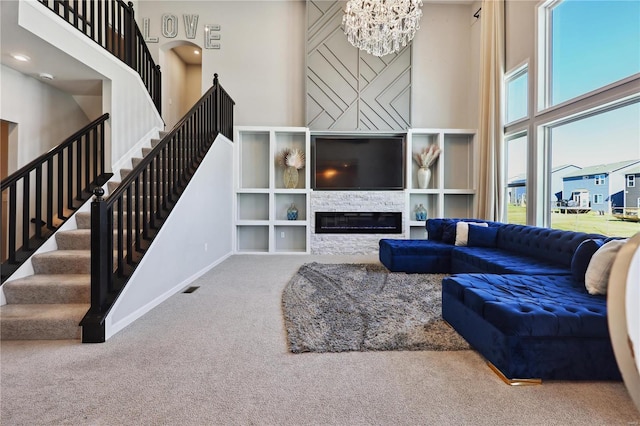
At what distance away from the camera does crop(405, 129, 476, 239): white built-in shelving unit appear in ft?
21.7

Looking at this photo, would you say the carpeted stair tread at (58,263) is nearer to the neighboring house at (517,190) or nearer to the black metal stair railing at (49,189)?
the black metal stair railing at (49,189)

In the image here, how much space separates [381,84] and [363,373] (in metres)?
5.82

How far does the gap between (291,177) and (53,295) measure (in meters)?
4.24

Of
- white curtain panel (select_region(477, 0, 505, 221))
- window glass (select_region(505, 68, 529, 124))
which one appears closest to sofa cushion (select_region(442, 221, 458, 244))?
white curtain panel (select_region(477, 0, 505, 221))

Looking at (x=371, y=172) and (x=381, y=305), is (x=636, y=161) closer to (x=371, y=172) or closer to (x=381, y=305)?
(x=381, y=305)

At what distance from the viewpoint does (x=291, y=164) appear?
633 centimetres

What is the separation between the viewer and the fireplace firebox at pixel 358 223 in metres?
6.40

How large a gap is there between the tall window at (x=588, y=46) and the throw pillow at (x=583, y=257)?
205 centimetres

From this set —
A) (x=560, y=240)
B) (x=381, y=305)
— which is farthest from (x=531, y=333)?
(x=560, y=240)

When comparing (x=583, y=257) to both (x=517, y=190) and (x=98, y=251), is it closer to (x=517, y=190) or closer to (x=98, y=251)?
(x=517, y=190)

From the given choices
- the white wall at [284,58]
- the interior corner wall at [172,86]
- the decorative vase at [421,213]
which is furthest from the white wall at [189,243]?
the decorative vase at [421,213]

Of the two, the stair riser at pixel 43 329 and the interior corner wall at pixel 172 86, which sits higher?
the interior corner wall at pixel 172 86

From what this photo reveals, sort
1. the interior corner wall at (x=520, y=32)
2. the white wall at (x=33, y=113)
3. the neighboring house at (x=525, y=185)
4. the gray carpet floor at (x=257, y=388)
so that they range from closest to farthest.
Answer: the gray carpet floor at (x=257, y=388) → the white wall at (x=33, y=113) → the neighboring house at (x=525, y=185) → the interior corner wall at (x=520, y=32)

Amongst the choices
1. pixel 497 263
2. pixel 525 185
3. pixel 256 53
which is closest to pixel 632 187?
pixel 525 185
